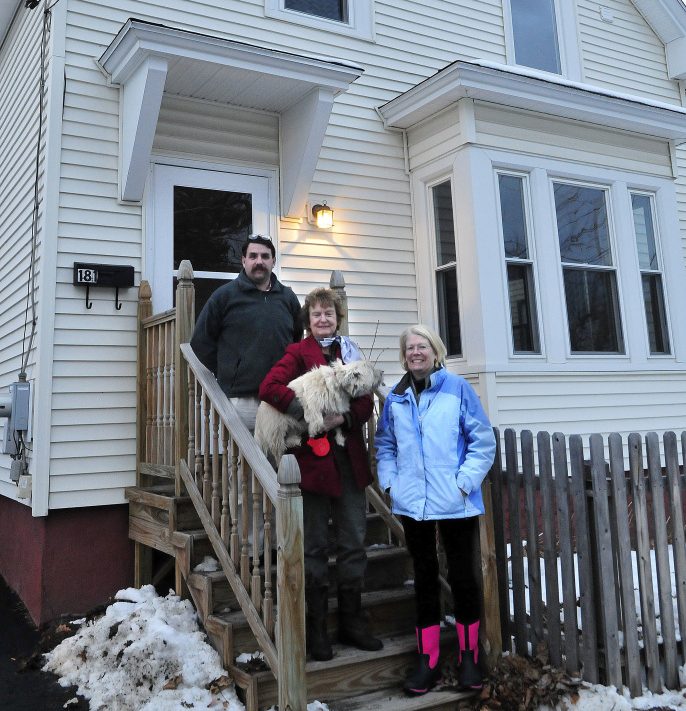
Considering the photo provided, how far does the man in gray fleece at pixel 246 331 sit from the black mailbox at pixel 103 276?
141cm

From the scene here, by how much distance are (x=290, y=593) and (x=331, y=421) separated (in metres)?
0.84

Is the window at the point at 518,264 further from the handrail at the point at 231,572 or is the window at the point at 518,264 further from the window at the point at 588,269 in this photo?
the handrail at the point at 231,572

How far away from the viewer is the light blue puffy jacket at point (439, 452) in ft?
10.9

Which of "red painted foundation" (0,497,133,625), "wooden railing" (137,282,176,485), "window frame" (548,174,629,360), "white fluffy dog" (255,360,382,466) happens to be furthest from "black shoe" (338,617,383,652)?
"window frame" (548,174,629,360)

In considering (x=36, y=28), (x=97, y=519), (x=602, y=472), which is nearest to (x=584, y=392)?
(x=602, y=472)

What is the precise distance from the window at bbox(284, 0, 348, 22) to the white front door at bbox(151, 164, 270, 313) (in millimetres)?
1949

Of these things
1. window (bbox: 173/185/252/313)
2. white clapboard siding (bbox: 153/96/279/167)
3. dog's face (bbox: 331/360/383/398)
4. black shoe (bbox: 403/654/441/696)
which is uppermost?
white clapboard siding (bbox: 153/96/279/167)

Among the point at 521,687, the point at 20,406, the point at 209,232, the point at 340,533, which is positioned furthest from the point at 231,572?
the point at 209,232

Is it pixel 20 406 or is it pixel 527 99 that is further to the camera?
pixel 527 99

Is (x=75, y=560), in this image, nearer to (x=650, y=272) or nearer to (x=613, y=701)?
(x=613, y=701)

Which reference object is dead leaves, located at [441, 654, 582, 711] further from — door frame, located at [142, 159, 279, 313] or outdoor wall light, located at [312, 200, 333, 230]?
outdoor wall light, located at [312, 200, 333, 230]

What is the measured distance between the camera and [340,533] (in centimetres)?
343

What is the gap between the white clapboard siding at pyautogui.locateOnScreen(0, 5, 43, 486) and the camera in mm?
5574

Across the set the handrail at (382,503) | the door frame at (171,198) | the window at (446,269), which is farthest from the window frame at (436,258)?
the handrail at (382,503)
